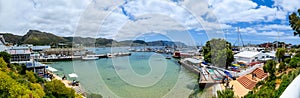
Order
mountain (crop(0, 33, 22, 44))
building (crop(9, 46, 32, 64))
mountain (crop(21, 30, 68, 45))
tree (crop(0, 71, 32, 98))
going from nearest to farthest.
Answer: tree (crop(0, 71, 32, 98)) < building (crop(9, 46, 32, 64)) < mountain (crop(0, 33, 22, 44)) < mountain (crop(21, 30, 68, 45))

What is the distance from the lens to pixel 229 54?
1736 cm

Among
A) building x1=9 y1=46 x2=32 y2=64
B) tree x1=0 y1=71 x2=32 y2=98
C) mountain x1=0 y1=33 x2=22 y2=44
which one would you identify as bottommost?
tree x1=0 y1=71 x2=32 y2=98

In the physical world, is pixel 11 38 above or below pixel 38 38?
below

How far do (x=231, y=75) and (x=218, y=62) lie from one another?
4.01 meters

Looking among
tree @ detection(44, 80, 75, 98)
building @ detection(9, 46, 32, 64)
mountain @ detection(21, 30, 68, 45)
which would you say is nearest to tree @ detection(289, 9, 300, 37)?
tree @ detection(44, 80, 75, 98)

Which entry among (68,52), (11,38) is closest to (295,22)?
(68,52)

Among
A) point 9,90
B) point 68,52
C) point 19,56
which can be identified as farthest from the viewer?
point 68,52

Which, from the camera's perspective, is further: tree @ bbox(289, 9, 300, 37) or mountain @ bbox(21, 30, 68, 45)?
mountain @ bbox(21, 30, 68, 45)

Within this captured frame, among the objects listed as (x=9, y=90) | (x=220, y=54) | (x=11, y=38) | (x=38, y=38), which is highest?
(x=38, y=38)

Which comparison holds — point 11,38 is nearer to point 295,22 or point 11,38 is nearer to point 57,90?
point 57,90

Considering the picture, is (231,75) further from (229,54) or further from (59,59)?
(59,59)

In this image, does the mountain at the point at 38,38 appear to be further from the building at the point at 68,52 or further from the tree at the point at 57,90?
the tree at the point at 57,90

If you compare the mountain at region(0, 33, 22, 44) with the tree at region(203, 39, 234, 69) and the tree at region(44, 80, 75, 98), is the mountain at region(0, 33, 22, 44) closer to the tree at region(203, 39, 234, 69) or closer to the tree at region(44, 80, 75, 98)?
the tree at region(203, 39, 234, 69)

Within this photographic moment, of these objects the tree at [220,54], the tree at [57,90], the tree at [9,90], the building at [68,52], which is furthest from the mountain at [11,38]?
the tree at [9,90]
